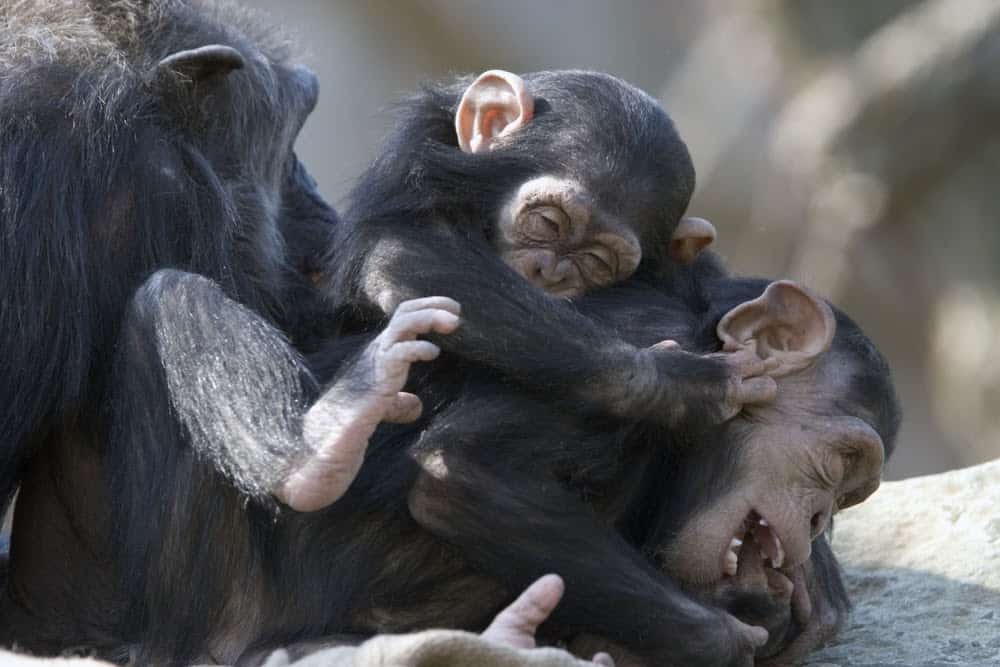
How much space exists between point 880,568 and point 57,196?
2842 mm

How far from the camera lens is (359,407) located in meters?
3.62

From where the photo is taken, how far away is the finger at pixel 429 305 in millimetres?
3738

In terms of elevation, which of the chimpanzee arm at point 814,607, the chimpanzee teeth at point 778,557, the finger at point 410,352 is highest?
the finger at point 410,352

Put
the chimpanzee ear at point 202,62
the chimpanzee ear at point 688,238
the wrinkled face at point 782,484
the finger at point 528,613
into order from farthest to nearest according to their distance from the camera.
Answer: the chimpanzee ear at point 688,238, the chimpanzee ear at point 202,62, the wrinkled face at point 782,484, the finger at point 528,613

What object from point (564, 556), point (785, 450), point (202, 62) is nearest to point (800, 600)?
point (785, 450)

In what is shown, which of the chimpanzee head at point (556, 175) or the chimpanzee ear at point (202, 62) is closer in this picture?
the chimpanzee head at point (556, 175)

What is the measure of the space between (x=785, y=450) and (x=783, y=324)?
369 millimetres

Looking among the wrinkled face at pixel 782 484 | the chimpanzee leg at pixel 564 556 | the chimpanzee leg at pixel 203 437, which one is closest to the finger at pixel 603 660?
the chimpanzee leg at pixel 564 556

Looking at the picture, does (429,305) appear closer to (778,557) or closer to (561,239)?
(561,239)

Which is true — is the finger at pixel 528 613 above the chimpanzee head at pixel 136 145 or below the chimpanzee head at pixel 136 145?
below

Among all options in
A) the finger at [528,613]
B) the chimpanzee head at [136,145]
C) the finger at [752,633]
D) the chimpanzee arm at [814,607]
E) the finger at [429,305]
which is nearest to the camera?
the finger at [528,613]

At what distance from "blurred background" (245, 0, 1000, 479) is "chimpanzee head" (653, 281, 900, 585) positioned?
6712 mm

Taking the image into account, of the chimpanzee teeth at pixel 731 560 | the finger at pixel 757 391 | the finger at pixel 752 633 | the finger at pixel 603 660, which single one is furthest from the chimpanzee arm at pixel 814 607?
the finger at pixel 603 660

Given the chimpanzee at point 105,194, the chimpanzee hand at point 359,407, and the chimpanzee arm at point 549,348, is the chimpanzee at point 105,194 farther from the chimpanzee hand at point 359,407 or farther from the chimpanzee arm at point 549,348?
the chimpanzee hand at point 359,407
